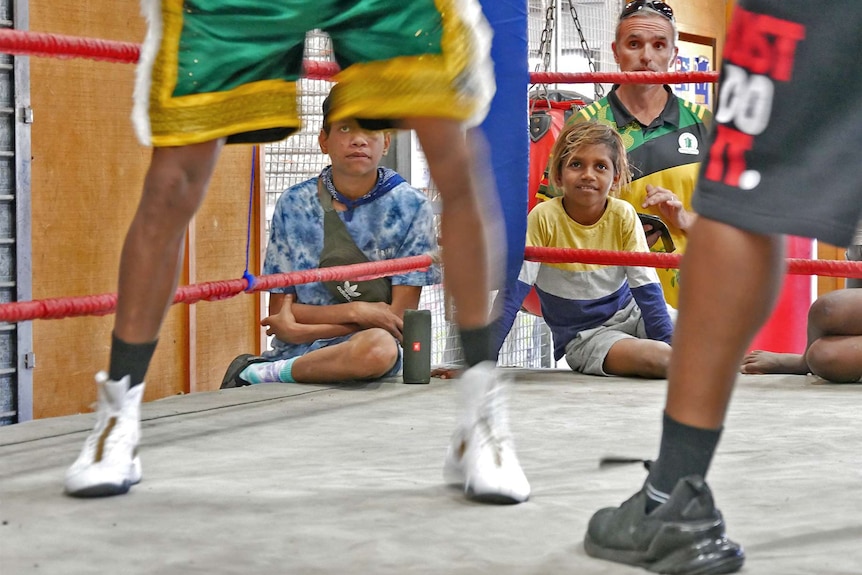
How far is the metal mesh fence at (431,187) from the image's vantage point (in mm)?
3463

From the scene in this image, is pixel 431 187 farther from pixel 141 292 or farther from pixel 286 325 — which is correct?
pixel 141 292

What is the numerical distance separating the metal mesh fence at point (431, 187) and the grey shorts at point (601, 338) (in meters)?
0.32

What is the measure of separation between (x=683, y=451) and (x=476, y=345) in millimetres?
442

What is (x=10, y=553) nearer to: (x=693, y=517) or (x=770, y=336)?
(x=693, y=517)

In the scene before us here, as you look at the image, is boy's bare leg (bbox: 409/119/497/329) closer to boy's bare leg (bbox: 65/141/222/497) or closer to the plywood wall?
boy's bare leg (bbox: 65/141/222/497)

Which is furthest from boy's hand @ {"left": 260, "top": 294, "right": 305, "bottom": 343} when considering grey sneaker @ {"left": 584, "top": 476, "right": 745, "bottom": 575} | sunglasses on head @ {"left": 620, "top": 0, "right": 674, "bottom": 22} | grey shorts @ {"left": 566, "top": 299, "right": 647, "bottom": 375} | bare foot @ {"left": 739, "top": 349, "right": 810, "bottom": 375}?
grey sneaker @ {"left": 584, "top": 476, "right": 745, "bottom": 575}

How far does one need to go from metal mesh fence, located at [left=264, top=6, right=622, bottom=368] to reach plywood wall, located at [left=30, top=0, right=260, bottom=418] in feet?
1.52

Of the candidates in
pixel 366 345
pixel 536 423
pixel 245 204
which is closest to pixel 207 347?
pixel 245 204

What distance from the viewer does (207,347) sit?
3.14 m

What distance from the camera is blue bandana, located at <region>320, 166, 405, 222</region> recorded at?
2.76m

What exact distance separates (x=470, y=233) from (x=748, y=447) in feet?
1.96

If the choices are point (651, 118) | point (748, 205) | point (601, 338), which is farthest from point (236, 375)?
point (748, 205)

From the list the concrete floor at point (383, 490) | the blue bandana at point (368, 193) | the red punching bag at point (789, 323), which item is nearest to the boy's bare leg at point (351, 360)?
the concrete floor at point (383, 490)

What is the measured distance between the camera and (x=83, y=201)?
2.73 meters
